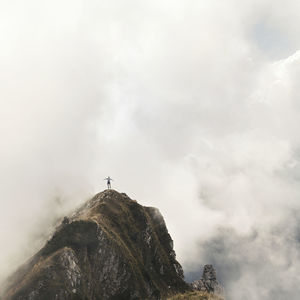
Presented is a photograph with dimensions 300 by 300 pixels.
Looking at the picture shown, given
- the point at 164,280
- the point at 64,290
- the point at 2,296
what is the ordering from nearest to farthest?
1. the point at 64,290
2. the point at 2,296
3. the point at 164,280

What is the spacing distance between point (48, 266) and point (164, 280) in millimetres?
63704

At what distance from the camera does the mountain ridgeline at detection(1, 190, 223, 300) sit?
15725 cm

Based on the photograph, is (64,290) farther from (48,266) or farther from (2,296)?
(2,296)

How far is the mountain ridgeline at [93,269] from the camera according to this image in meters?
157

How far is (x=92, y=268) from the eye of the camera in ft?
571

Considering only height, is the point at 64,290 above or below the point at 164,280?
below

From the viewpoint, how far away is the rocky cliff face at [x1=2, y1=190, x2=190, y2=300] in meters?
157

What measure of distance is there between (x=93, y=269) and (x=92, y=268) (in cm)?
63

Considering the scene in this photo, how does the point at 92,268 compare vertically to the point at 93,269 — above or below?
above

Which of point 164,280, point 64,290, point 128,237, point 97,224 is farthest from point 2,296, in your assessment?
point 164,280

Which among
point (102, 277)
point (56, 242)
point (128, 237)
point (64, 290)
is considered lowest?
point (64, 290)

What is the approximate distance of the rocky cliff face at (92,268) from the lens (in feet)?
516

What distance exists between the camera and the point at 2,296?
6718 inches

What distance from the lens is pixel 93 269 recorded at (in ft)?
571
